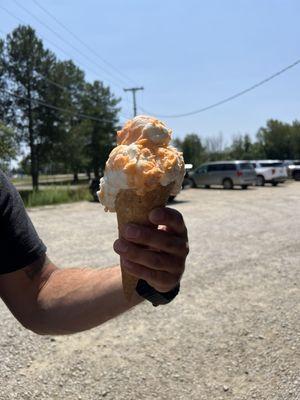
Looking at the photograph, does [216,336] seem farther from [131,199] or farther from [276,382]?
[131,199]

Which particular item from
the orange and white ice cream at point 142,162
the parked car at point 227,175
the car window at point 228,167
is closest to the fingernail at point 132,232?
the orange and white ice cream at point 142,162

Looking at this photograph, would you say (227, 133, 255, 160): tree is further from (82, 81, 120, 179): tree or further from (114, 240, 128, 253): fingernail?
(114, 240, 128, 253): fingernail

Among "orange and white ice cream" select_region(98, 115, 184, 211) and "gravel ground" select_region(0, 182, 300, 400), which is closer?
"orange and white ice cream" select_region(98, 115, 184, 211)

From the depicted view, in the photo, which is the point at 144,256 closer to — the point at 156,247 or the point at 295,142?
the point at 156,247

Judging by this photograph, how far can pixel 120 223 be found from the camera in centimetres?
152

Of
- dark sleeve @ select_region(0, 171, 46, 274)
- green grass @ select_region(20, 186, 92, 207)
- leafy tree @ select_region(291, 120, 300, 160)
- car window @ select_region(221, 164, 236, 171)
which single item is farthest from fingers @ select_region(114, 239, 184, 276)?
leafy tree @ select_region(291, 120, 300, 160)

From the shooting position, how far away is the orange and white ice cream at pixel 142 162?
1445 millimetres

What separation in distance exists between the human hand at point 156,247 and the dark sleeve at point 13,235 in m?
0.79

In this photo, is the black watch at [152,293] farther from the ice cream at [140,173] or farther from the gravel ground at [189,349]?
the gravel ground at [189,349]

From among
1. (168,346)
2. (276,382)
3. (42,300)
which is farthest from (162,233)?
(168,346)

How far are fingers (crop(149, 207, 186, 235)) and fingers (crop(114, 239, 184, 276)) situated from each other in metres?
0.08

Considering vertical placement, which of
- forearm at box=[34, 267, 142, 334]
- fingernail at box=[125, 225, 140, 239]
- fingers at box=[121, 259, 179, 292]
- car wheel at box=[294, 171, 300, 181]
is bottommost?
car wheel at box=[294, 171, 300, 181]

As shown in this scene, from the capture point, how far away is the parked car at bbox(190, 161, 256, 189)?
3200cm

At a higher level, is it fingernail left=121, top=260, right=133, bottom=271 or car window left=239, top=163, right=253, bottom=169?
fingernail left=121, top=260, right=133, bottom=271
